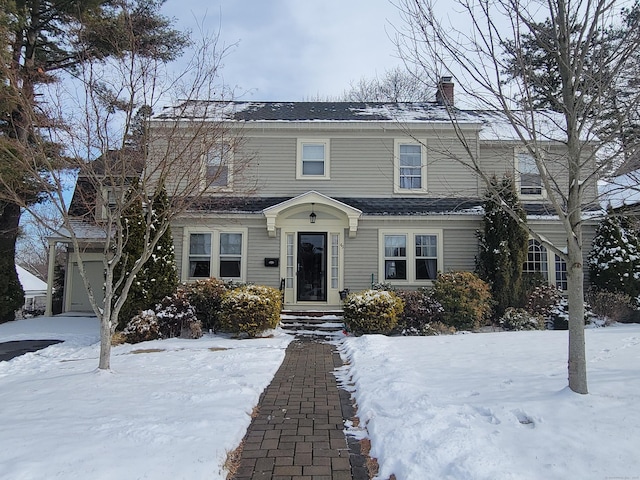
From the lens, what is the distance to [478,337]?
958 cm

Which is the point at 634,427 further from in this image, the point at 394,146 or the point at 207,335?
the point at 394,146

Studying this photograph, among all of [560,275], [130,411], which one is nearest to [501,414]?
[130,411]

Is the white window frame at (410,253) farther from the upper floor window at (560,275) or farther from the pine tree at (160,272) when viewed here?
the pine tree at (160,272)

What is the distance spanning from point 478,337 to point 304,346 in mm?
3711

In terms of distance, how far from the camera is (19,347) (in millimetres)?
10719

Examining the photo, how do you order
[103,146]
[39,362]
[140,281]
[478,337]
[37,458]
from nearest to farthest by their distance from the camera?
[37,458], [103,146], [39,362], [478,337], [140,281]

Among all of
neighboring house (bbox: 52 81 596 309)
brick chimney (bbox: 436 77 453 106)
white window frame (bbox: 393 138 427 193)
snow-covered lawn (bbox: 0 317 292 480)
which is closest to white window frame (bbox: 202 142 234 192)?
neighboring house (bbox: 52 81 596 309)

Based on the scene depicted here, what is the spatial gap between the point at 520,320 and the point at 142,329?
30.0 ft

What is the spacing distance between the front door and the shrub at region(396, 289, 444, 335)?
305cm

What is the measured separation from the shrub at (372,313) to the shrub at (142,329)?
4.56 m

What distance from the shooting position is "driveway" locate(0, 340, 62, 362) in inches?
384

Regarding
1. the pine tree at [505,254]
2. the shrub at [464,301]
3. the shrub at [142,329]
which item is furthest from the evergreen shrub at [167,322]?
the pine tree at [505,254]

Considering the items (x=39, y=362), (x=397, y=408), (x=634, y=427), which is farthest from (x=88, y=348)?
(x=634, y=427)

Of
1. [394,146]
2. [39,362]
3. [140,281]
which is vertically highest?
[394,146]
